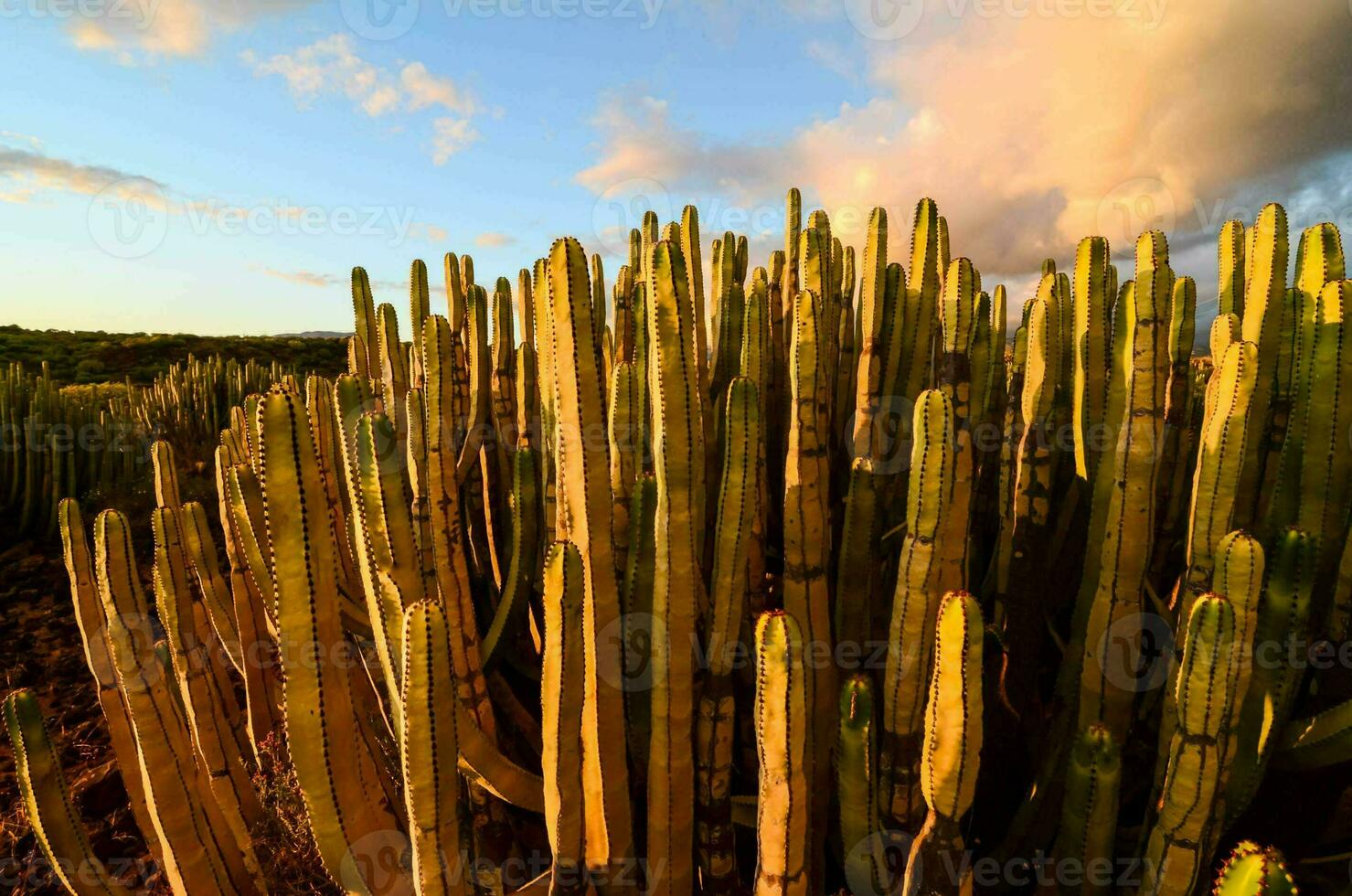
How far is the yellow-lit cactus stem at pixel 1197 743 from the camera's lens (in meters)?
1.25

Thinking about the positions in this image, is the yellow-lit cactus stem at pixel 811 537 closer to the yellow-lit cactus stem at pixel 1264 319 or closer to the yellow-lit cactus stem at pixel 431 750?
the yellow-lit cactus stem at pixel 431 750

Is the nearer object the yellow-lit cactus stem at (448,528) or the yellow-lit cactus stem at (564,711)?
the yellow-lit cactus stem at (564,711)

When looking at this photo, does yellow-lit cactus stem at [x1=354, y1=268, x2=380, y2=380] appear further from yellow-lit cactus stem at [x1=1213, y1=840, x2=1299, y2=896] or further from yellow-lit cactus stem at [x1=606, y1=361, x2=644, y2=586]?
yellow-lit cactus stem at [x1=1213, y1=840, x2=1299, y2=896]

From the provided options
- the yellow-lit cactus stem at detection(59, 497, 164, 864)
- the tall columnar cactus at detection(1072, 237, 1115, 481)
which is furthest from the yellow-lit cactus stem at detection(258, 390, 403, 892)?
the tall columnar cactus at detection(1072, 237, 1115, 481)

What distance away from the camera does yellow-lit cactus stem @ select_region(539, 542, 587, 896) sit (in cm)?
137

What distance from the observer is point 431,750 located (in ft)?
4.19

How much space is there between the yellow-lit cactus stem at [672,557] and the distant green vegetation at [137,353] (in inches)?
1053

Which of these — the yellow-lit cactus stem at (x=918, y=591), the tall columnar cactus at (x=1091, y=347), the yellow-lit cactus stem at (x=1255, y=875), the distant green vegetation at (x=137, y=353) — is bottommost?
the yellow-lit cactus stem at (x=1255, y=875)

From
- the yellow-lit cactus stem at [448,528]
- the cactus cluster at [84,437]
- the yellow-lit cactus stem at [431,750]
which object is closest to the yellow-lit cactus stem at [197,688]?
the yellow-lit cactus stem at [448,528]

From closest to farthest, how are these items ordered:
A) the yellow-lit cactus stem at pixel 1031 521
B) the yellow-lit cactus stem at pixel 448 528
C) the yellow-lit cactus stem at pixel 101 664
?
1. the yellow-lit cactus stem at pixel 448 528
2. the yellow-lit cactus stem at pixel 1031 521
3. the yellow-lit cactus stem at pixel 101 664

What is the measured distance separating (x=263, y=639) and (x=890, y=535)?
2505 mm

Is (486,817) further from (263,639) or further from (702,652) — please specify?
(263,639)

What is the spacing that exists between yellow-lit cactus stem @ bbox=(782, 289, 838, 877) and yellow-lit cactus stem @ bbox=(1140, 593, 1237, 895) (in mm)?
680

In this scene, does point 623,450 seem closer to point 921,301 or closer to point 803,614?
point 803,614
